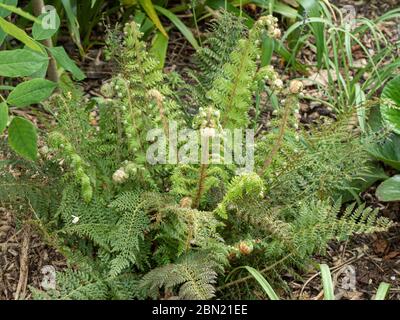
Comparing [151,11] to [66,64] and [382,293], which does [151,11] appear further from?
[382,293]

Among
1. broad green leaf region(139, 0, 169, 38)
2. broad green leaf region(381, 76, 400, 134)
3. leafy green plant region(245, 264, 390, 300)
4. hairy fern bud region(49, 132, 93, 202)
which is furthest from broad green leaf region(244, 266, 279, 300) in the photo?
broad green leaf region(139, 0, 169, 38)

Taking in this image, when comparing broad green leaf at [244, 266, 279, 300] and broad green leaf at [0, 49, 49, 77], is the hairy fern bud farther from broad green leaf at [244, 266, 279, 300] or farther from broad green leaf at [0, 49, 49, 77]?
broad green leaf at [244, 266, 279, 300]

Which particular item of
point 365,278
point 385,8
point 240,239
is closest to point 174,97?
point 240,239

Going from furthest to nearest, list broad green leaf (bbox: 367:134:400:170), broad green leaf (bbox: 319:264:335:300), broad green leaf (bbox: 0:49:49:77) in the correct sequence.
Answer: broad green leaf (bbox: 367:134:400:170), broad green leaf (bbox: 319:264:335:300), broad green leaf (bbox: 0:49:49:77)

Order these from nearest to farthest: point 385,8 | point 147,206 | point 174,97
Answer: point 147,206
point 174,97
point 385,8

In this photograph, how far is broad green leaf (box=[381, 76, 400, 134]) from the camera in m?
2.44

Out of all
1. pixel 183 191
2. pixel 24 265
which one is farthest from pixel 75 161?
pixel 24 265

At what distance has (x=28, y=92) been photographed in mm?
1829

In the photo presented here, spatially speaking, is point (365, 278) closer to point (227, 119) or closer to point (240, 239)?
point (240, 239)

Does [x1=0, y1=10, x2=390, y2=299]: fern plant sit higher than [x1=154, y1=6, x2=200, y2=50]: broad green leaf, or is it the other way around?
[x1=154, y1=6, x2=200, y2=50]: broad green leaf

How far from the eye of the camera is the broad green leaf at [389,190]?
7.50 ft

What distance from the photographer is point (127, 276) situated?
204 centimetres

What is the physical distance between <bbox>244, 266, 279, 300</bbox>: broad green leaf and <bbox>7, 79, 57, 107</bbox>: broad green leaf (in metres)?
0.75
